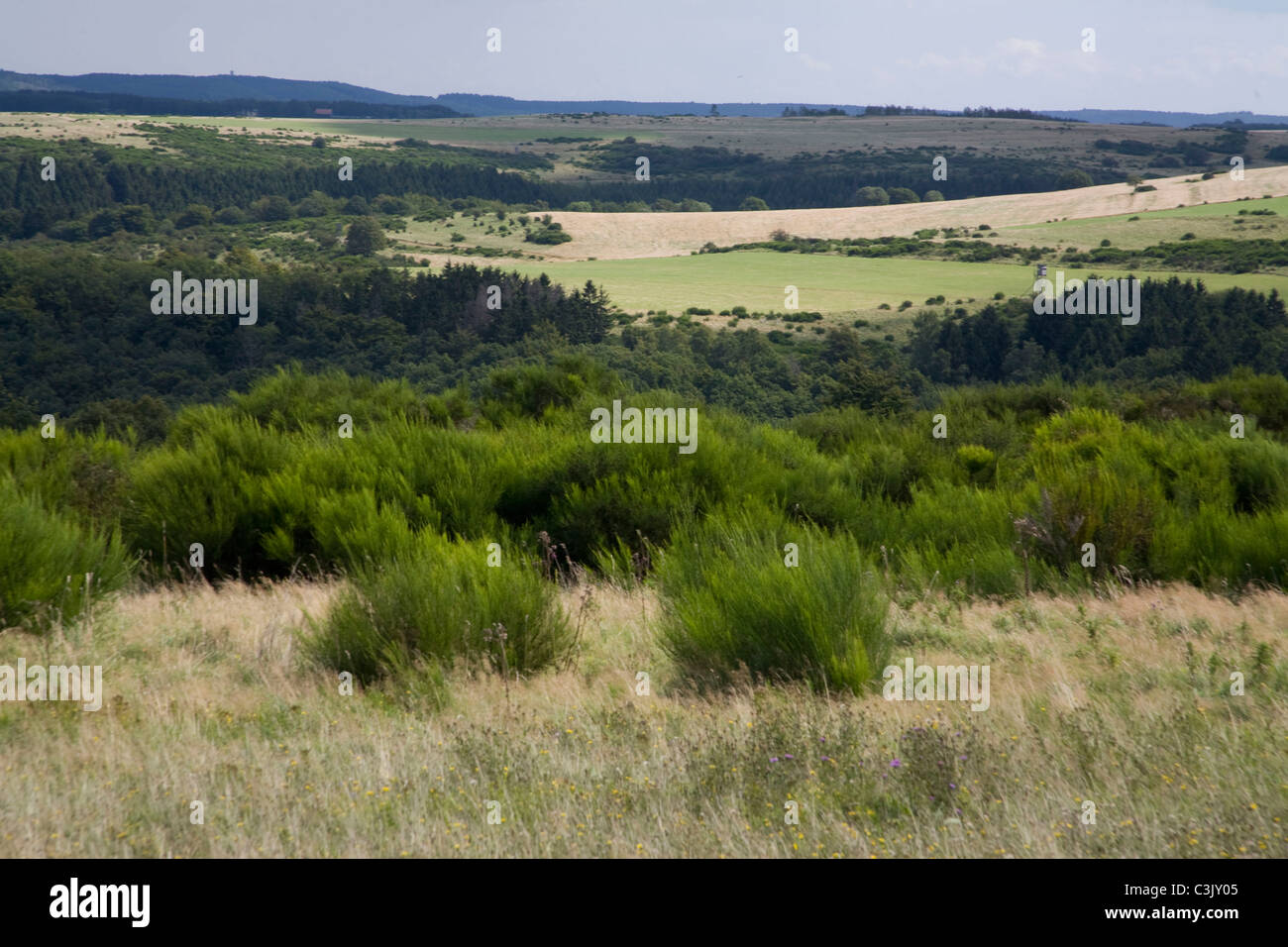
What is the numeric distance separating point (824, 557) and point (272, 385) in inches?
495

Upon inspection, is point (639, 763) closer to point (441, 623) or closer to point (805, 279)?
point (441, 623)

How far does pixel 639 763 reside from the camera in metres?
3.54

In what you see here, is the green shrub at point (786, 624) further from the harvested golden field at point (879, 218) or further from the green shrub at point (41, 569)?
the harvested golden field at point (879, 218)

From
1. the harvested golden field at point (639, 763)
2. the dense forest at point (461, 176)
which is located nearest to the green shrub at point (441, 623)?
the harvested golden field at point (639, 763)

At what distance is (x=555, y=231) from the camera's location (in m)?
100

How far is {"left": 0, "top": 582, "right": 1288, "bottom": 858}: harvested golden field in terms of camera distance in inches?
118

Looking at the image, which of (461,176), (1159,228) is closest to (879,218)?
(1159,228)

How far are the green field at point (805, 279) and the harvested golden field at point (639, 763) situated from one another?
2419 inches

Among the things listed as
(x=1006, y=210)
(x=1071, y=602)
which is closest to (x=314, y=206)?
(x=1006, y=210)

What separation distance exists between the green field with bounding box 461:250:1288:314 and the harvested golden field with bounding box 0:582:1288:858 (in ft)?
202

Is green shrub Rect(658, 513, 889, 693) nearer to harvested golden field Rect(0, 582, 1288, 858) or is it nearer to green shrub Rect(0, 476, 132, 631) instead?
harvested golden field Rect(0, 582, 1288, 858)

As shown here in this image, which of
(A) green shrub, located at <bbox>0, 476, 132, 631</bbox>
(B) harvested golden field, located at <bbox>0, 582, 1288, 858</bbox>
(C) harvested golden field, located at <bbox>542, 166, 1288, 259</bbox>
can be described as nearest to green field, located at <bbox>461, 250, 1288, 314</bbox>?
(C) harvested golden field, located at <bbox>542, 166, 1288, 259</bbox>

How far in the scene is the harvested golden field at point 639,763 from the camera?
9.82 feet

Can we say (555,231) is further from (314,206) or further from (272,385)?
(272,385)
